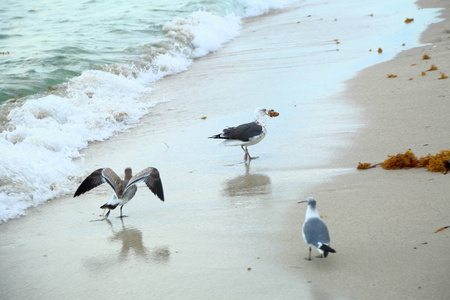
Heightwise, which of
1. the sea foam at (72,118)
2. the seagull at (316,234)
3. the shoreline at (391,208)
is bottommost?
the sea foam at (72,118)

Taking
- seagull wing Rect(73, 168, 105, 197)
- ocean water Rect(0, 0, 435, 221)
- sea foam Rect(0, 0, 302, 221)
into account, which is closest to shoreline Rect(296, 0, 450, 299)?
seagull wing Rect(73, 168, 105, 197)

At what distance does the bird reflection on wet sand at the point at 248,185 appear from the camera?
598 cm

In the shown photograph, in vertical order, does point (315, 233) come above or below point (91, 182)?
above

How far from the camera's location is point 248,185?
20.5ft

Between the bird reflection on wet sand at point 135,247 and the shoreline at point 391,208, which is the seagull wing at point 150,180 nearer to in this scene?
the bird reflection on wet sand at point 135,247

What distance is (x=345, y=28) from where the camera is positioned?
15.8m

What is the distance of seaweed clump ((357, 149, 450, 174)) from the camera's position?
18.2ft

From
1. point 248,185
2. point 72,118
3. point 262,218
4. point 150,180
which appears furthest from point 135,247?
point 72,118

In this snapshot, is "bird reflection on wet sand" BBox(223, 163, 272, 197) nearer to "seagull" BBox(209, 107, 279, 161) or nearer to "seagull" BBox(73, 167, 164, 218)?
"seagull" BBox(209, 107, 279, 161)

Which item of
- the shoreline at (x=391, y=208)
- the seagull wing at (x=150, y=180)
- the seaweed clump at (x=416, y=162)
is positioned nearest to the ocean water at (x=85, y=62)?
the seagull wing at (x=150, y=180)

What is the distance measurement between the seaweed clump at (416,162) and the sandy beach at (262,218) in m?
0.09

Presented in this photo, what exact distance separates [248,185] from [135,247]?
176 centimetres

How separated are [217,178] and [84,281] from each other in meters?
2.50

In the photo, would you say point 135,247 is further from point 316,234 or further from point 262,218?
point 316,234
